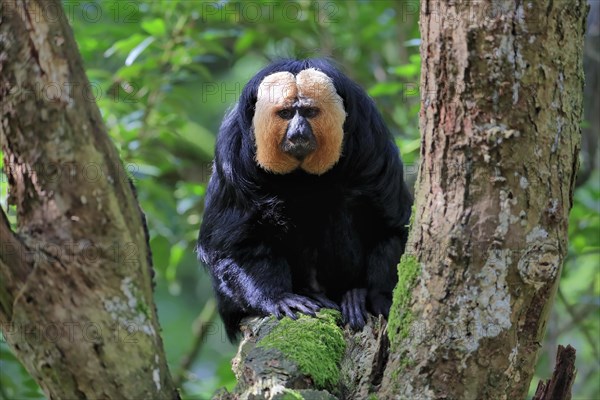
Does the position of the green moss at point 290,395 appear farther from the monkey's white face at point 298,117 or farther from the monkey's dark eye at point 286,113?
the monkey's dark eye at point 286,113

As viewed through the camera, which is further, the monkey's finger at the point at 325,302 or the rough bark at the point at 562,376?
the monkey's finger at the point at 325,302

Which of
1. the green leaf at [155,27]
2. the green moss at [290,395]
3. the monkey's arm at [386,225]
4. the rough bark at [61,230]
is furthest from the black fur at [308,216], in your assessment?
the rough bark at [61,230]

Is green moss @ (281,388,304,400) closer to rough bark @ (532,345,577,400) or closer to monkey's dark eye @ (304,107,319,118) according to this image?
rough bark @ (532,345,577,400)

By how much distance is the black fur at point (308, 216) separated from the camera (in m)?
5.71

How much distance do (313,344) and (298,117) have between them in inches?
77.3

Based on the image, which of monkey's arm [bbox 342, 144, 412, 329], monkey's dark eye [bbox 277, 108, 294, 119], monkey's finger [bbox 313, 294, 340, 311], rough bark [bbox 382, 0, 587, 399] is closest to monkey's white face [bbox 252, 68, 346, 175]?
monkey's dark eye [bbox 277, 108, 294, 119]

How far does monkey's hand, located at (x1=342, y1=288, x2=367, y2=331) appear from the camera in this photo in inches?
194

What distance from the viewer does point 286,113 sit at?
5.63m

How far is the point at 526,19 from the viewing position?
312 cm

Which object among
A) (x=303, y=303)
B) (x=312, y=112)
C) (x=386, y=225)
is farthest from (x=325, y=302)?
(x=312, y=112)

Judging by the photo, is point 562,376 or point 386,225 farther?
point 386,225

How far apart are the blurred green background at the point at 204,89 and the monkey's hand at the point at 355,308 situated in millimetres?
1669

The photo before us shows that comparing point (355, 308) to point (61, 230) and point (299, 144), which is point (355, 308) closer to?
point (299, 144)

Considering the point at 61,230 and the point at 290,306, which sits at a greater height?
the point at 290,306
